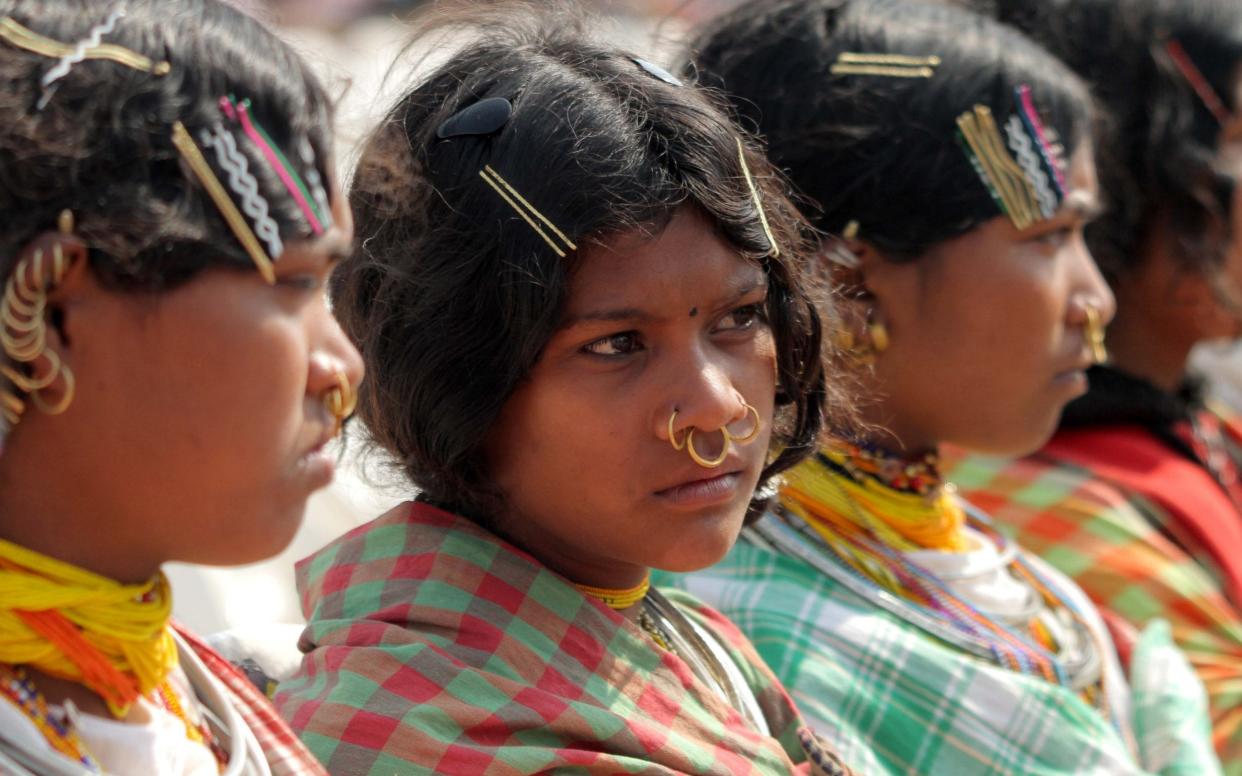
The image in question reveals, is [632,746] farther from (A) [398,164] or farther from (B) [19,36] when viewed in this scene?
(B) [19,36]

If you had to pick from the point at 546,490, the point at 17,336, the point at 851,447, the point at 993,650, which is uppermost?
the point at 17,336

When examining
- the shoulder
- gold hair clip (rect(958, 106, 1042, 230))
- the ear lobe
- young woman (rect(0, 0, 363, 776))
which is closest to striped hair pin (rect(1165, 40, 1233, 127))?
the shoulder

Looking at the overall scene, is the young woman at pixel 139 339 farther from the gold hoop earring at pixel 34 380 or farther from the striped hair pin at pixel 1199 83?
the striped hair pin at pixel 1199 83

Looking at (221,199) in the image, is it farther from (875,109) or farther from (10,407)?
(875,109)

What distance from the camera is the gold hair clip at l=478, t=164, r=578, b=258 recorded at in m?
1.82

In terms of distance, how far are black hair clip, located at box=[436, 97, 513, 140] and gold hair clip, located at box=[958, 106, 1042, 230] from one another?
1.00 m

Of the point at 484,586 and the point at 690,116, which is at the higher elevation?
the point at 690,116

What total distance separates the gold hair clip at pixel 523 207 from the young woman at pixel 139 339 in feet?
1.45

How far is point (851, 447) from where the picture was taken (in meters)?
2.59

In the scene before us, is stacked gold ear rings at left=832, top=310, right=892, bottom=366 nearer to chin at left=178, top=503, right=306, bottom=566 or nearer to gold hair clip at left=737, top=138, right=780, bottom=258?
gold hair clip at left=737, top=138, right=780, bottom=258

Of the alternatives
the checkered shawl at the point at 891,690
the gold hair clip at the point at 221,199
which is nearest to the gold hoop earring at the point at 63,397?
the gold hair clip at the point at 221,199

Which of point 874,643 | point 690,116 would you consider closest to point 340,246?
point 690,116

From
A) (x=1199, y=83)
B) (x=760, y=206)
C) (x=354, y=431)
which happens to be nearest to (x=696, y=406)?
(x=760, y=206)

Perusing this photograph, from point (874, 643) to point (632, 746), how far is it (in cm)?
72
